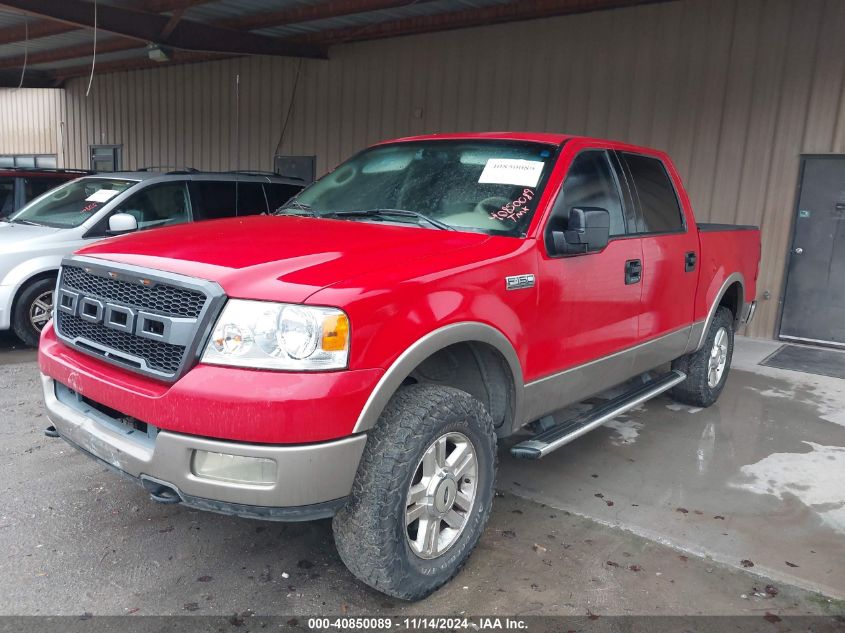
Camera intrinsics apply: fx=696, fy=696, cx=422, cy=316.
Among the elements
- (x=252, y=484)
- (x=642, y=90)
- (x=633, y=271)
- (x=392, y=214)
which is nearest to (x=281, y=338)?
(x=252, y=484)

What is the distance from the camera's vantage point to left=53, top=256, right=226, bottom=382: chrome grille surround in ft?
8.01

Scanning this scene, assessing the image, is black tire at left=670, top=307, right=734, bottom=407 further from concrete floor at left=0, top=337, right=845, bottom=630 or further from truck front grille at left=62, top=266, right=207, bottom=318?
truck front grille at left=62, top=266, right=207, bottom=318

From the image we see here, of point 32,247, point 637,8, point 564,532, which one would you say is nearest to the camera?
point 564,532

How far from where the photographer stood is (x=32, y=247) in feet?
20.9

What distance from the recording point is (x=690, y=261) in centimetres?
471

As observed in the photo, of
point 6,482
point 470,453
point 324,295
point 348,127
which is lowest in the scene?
point 6,482

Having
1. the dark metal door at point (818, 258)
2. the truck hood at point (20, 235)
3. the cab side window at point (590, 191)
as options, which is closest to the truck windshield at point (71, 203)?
the truck hood at point (20, 235)

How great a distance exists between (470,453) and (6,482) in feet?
8.71

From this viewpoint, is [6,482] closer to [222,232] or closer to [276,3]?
[222,232]

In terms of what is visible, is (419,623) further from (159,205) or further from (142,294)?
(159,205)

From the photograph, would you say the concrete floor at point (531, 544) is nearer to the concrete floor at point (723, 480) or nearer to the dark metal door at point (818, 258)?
the concrete floor at point (723, 480)

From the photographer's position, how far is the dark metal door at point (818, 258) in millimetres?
7844

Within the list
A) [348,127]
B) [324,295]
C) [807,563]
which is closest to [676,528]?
[807,563]

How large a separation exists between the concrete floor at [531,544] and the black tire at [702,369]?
755 mm
